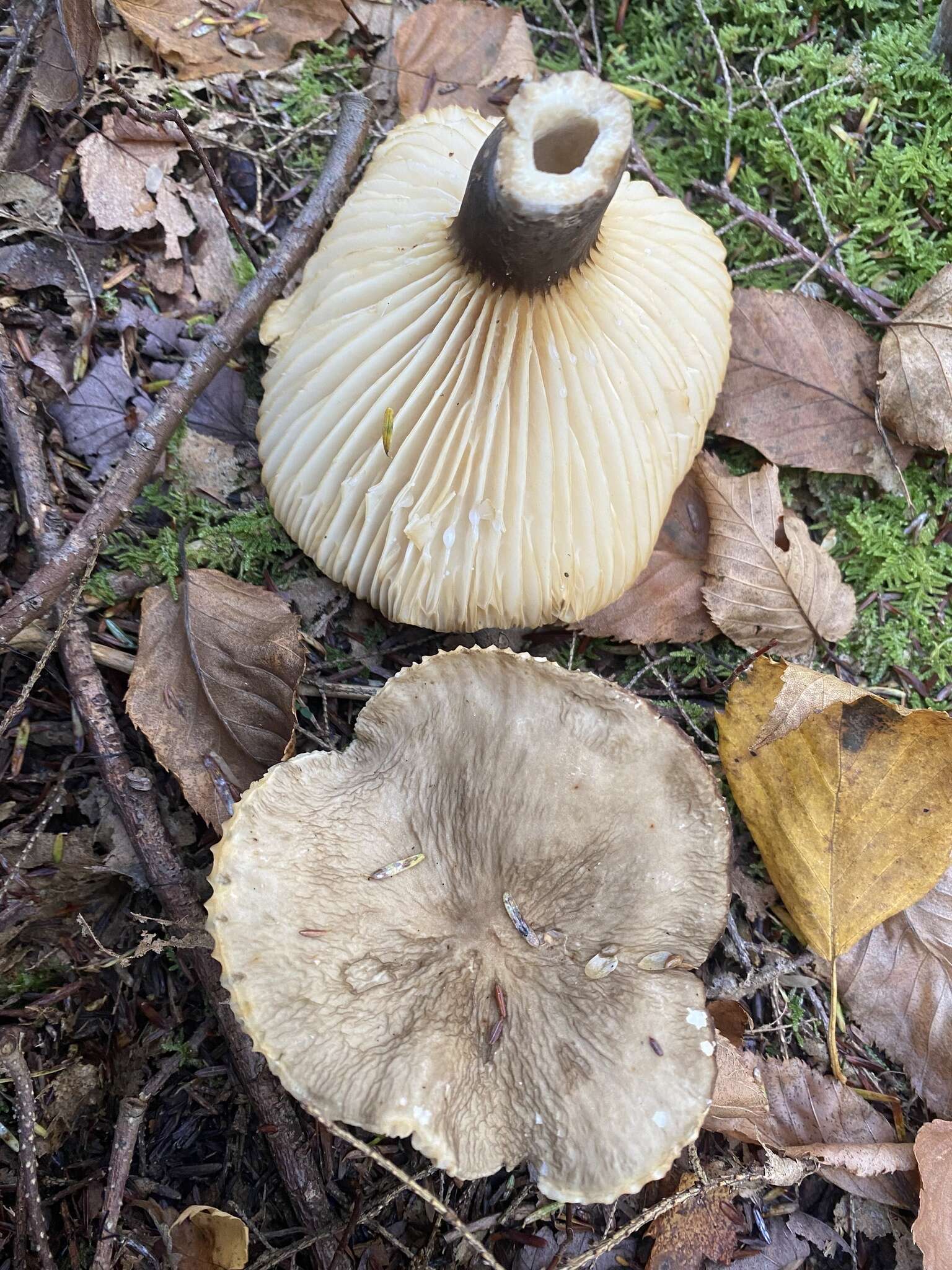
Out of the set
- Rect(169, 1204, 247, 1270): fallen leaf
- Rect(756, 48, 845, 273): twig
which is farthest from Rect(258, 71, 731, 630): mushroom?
Rect(169, 1204, 247, 1270): fallen leaf

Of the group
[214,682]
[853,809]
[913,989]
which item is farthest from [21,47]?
[913,989]

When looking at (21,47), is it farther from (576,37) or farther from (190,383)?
(576,37)

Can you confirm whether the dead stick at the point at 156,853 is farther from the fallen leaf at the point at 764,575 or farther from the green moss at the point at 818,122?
the green moss at the point at 818,122

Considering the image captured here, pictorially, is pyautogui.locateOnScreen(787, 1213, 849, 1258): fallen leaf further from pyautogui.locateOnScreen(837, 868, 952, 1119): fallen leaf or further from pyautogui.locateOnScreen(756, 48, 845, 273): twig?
pyautogui.locateOnScreen(756, 48, 845, 273): twig

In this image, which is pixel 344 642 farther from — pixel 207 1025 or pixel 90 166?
pixel 90 166

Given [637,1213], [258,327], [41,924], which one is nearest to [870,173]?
[258,327]

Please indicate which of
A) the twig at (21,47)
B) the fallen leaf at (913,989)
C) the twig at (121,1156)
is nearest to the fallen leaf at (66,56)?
the twig at (21,47)
